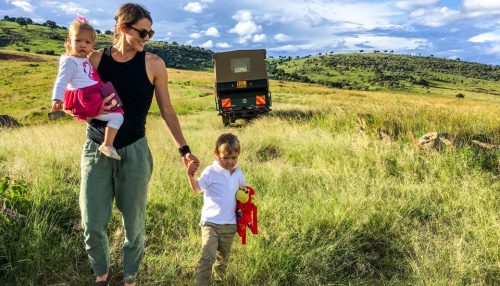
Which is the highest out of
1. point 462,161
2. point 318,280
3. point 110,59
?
point 110,59

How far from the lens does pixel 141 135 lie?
9.25 feet

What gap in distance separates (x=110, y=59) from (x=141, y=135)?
22.6 inches

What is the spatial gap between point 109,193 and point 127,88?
0.77m

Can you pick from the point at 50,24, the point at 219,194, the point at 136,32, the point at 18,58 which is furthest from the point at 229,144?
the point at 50,24

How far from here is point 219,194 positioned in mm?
3076

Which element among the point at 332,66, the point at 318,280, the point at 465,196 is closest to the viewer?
the point at 318,280

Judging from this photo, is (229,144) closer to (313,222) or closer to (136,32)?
(136,32)

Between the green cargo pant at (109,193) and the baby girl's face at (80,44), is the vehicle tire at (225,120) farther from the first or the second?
the baby girl's face at (80,44)

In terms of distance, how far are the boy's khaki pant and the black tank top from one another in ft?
3.11

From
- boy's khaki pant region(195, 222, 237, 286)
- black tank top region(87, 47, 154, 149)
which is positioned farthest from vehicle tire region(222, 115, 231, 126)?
black tank top region(87, 47, 154, 149)

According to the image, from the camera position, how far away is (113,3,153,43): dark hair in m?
2.53

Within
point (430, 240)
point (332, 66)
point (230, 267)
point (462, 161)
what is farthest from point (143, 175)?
point (332, 66)

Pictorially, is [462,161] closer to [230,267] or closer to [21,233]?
[230,267]

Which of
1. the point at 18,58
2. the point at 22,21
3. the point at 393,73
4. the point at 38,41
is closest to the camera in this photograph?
the point at 18,58
